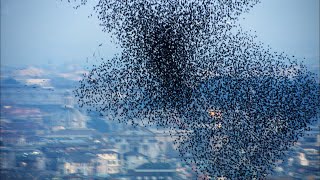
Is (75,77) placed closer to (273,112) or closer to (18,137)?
(18,137)

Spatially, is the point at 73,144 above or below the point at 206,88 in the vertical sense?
below

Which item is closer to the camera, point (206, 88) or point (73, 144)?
point (206, 88)

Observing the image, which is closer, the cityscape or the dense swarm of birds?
the dense swarm of birds

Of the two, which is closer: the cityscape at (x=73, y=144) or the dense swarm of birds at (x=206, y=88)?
the dense swarm of birds at (x=206, y=88)

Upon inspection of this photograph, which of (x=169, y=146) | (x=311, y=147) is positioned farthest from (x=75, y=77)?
(x=311, y=147)
